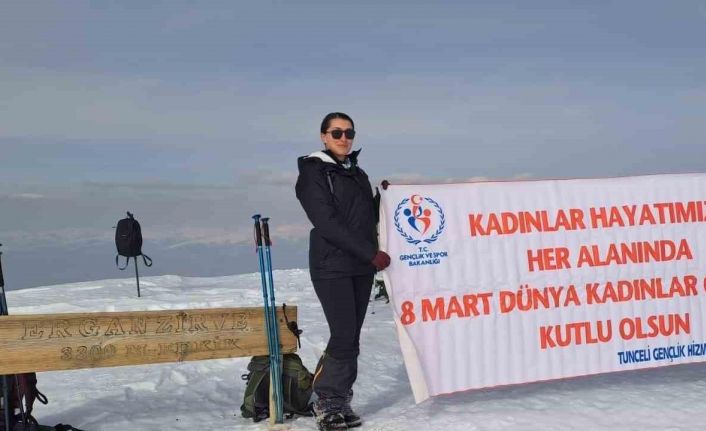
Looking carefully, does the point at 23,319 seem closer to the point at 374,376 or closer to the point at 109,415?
the point at 109,415

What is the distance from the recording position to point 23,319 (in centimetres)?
468

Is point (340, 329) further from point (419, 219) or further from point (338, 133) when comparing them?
point (338, 133)

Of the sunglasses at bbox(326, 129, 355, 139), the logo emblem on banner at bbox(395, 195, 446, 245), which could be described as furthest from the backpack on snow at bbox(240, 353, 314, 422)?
the sunglasses at bbox(326, 129, 355, 139)

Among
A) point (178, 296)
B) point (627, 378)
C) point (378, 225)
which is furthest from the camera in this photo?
point (178, 296)

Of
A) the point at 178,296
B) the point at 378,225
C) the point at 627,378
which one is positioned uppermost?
the point at 378,225

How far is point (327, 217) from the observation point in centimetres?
450

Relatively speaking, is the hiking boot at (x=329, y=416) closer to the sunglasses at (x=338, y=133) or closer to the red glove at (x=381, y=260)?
the red glove at (x=381, y=260)

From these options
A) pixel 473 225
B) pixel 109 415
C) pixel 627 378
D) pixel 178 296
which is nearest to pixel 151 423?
pixel 109 415

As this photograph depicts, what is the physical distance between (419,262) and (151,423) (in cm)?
262

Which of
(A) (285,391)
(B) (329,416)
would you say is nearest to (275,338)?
(A) (285,391)

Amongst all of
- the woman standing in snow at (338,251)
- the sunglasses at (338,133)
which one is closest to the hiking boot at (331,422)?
the woman standing in snow at (338,251)

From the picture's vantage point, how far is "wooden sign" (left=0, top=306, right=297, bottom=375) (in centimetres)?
468

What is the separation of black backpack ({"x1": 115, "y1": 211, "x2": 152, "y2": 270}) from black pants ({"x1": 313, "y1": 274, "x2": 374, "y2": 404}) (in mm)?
9036

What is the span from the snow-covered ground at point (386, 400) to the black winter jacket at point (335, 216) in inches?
52.4
